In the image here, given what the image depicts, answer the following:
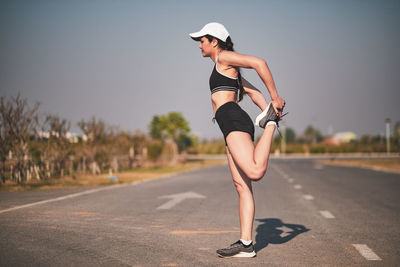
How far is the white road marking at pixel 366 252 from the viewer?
4516 millimetres

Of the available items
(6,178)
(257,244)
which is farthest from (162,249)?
(6,178)

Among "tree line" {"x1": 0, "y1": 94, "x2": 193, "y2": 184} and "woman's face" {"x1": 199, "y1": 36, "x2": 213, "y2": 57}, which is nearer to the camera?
"woman's face" {"x1": 199, "y1": 36, "x2": 213, "y2": 57}

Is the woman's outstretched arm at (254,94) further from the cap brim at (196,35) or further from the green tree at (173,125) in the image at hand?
the green tree at (173,125)

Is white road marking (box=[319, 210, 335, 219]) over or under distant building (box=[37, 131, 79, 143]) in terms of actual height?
under

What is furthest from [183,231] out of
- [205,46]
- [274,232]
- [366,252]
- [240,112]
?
[205,46]

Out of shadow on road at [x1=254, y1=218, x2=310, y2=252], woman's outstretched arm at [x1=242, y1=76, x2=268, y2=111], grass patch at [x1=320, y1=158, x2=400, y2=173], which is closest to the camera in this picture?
woman's outstretched arm at [x1=242, y1=76, x2=268, y2=111]

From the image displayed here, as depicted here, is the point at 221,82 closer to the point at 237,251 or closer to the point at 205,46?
the point at 205,46

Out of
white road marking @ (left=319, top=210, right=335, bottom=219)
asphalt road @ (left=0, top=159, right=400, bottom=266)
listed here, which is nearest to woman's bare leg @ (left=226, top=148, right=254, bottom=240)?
asphalt road @ (left=0, top=159, right=400, bottom=266)

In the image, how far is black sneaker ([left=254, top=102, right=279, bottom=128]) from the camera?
398 centimetres

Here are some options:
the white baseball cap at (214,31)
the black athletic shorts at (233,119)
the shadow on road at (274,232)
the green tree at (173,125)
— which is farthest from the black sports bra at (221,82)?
the green tree at (173,125)

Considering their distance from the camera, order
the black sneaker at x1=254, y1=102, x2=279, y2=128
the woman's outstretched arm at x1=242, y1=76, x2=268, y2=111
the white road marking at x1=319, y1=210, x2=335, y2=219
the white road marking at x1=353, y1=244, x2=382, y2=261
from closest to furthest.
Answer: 1. the black sneaker at x1=254, y1=102, x2=279, y2=128
2. the woman's outstretched arm at x1=242, y1=76, x2=268, y2=111
3. the white road marking at x1=353, y1=244, x2=382, y2=261
4. the white road marking at x1=319, y1=210, x2=335, y2=219

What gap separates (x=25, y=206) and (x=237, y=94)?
5305 mm

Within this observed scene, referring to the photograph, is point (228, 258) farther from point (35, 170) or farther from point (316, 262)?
point (35, 170)

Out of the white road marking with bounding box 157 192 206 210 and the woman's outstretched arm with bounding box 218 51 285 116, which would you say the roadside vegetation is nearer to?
the white road marking with bounding box 157 192 206 210
